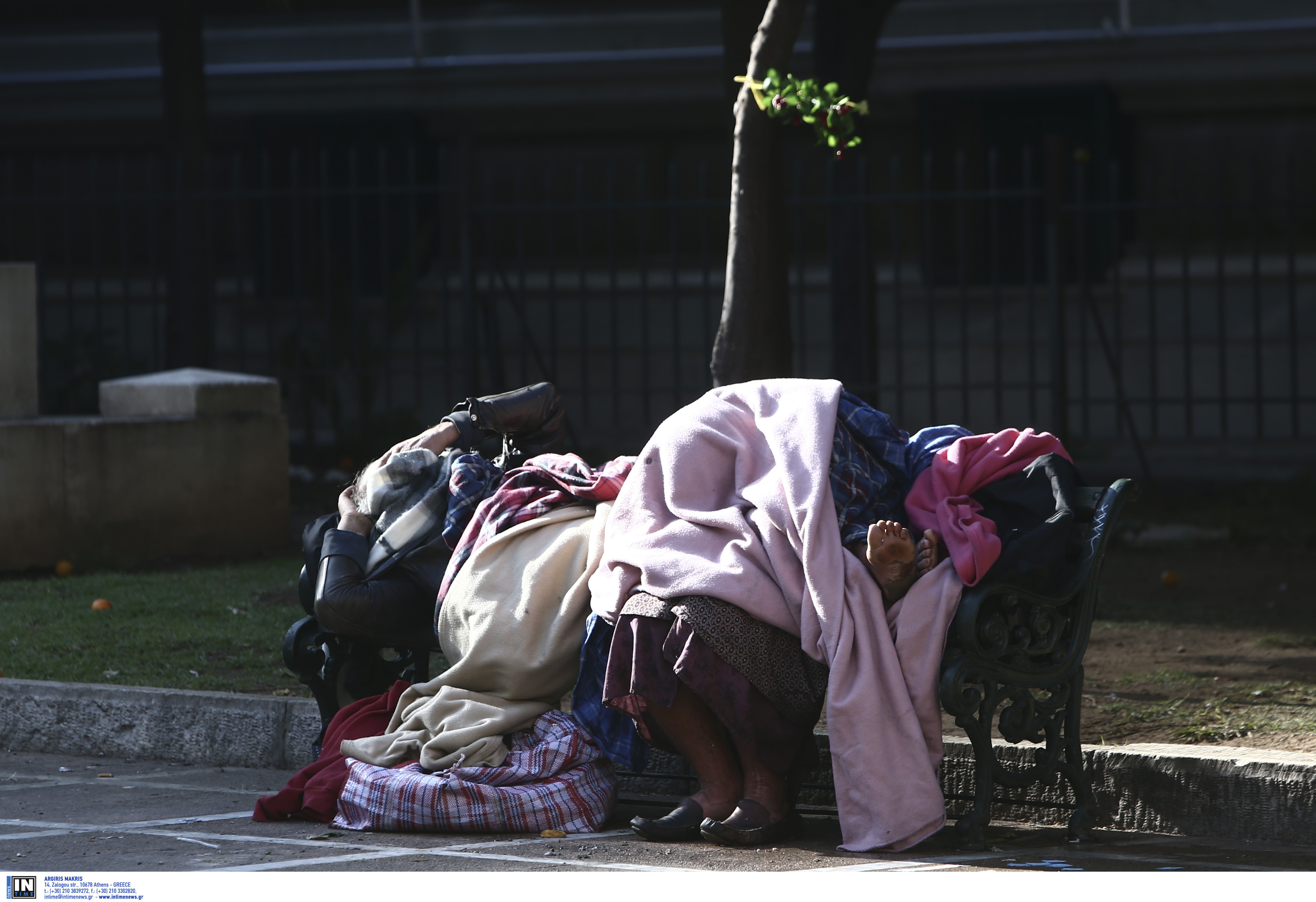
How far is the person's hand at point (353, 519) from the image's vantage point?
4.59 m

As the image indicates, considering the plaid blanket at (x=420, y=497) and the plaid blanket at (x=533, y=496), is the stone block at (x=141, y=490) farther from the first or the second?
the plaid blanket at (x=533, y=496)

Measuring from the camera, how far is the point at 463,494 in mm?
4449

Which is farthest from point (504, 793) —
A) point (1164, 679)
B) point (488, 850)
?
point (1164, 679)

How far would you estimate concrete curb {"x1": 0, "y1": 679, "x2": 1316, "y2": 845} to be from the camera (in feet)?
12.8

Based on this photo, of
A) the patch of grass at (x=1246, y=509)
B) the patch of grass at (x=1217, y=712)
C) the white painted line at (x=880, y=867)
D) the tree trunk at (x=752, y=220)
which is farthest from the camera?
the patch of grass at (x=1246, y=509)

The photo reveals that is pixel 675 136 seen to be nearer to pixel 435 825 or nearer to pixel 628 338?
pixel 628 338

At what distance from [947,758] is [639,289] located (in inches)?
446

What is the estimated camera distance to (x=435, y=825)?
4047 millimetres

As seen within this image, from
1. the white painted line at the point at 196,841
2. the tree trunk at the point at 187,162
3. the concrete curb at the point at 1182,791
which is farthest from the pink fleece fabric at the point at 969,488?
the tree trunk at the point at 187,162

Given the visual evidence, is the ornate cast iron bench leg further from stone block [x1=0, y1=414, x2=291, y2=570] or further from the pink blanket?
stone block [x1=0, y1=414, x2=291, y2=570]

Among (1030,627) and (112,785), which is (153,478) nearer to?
(112,785)

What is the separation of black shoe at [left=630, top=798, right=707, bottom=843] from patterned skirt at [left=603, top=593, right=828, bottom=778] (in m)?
0.19

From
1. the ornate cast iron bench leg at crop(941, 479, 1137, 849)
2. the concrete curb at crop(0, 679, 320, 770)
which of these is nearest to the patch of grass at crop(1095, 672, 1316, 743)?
the ornate cast iron bench leg at crop(941, 479, 1137, 849)

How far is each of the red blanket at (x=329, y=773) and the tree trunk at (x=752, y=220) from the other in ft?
8.54
